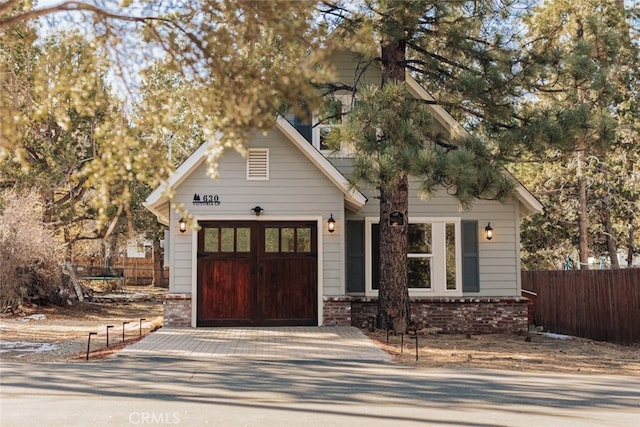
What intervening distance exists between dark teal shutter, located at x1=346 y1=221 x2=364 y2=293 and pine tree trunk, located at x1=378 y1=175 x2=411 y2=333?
4.92 feet

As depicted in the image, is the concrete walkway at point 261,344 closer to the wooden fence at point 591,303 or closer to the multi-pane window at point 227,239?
the multi-pane window at point 227,239

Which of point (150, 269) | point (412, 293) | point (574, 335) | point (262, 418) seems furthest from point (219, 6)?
point (150, 269)

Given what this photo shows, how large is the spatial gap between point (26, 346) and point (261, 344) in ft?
15.6

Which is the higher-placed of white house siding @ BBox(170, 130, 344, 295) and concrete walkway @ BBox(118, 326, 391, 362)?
white house siding @ BBox(170, 130, 344, 295)

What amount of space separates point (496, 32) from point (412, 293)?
20.7ft

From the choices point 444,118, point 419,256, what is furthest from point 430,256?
point 444,118

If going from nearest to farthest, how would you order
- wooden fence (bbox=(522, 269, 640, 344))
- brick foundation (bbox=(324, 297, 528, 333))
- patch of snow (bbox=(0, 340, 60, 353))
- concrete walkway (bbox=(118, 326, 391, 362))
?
1. concrete walkway (bbox=(118, 326, 391, 362))
2. patch of snow (bbox=(0, 340, 60, 353))
3. wooden fence (bbox=(522, 269, 640, 344))
4. brick foundation (bbox=(324, 297, 528, 333))

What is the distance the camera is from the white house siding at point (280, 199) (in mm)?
16359

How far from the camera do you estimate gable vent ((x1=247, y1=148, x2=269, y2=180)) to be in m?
16.4

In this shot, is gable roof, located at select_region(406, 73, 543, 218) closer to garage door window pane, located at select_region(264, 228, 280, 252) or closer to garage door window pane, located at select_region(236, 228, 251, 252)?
garage door window pane, located at select_region(264, 228, 280, 252)

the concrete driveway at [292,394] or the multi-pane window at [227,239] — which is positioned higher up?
the multi-pane window at [227,239]

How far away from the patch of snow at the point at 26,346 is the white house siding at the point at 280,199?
9.91 ft

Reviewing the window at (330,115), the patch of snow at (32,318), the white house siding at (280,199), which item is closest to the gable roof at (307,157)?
the white house siding at (280,199)

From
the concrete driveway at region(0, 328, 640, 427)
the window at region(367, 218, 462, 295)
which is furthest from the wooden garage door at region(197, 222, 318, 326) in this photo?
the concrete driveway at region(0, 328, 640, 427)
